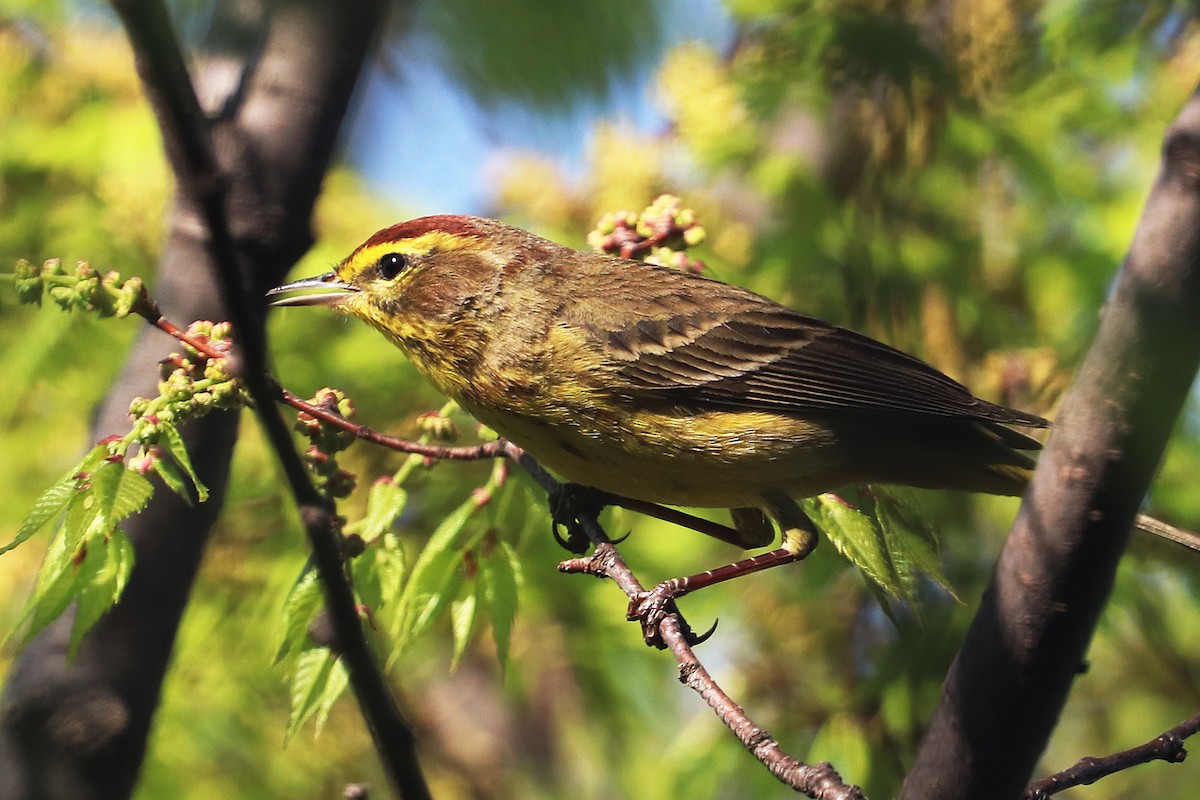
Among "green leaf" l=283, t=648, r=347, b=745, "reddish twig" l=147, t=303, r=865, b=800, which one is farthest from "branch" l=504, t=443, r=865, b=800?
"green leaf" l=283, t=648, r=347, b=745

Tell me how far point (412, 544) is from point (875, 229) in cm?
305

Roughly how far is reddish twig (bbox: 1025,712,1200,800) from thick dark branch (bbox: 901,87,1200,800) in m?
0.33

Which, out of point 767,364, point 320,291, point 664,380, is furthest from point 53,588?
point 767,364

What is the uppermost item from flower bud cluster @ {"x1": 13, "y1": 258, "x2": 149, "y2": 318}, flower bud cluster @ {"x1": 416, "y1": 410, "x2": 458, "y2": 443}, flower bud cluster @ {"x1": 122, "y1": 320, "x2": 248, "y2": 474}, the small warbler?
the small warbler

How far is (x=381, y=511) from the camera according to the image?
3.93 metres

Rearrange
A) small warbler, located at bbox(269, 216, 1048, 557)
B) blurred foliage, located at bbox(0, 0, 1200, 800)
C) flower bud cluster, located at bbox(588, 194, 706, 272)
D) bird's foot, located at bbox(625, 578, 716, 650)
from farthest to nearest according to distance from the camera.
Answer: blurred foliage, located at bbox(0, 0, 1200, 800), flower bud cluster, located at bbox(588, 194, 706, 272), small warbler, located at bbox(269, 216, 1048, 557), bird's foot, located at bbox(625, 578, 716, 650)

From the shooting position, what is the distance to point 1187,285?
7.82 feet

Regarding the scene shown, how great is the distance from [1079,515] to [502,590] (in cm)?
204

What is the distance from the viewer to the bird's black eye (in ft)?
16.3

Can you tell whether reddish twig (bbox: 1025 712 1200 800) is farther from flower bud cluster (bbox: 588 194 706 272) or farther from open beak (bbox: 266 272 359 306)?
open beak (bbox: 266 272 359 306)

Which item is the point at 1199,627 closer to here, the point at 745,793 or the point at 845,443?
the point at 745,793

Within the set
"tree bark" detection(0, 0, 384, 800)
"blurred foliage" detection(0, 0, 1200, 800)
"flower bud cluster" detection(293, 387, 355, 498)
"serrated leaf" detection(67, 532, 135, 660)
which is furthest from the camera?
"blurred foliage" detection(0, 0, 1200, 800)

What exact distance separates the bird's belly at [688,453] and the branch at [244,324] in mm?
2163

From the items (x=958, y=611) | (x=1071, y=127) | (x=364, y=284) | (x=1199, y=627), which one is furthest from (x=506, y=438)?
(x=1199, y=627)
